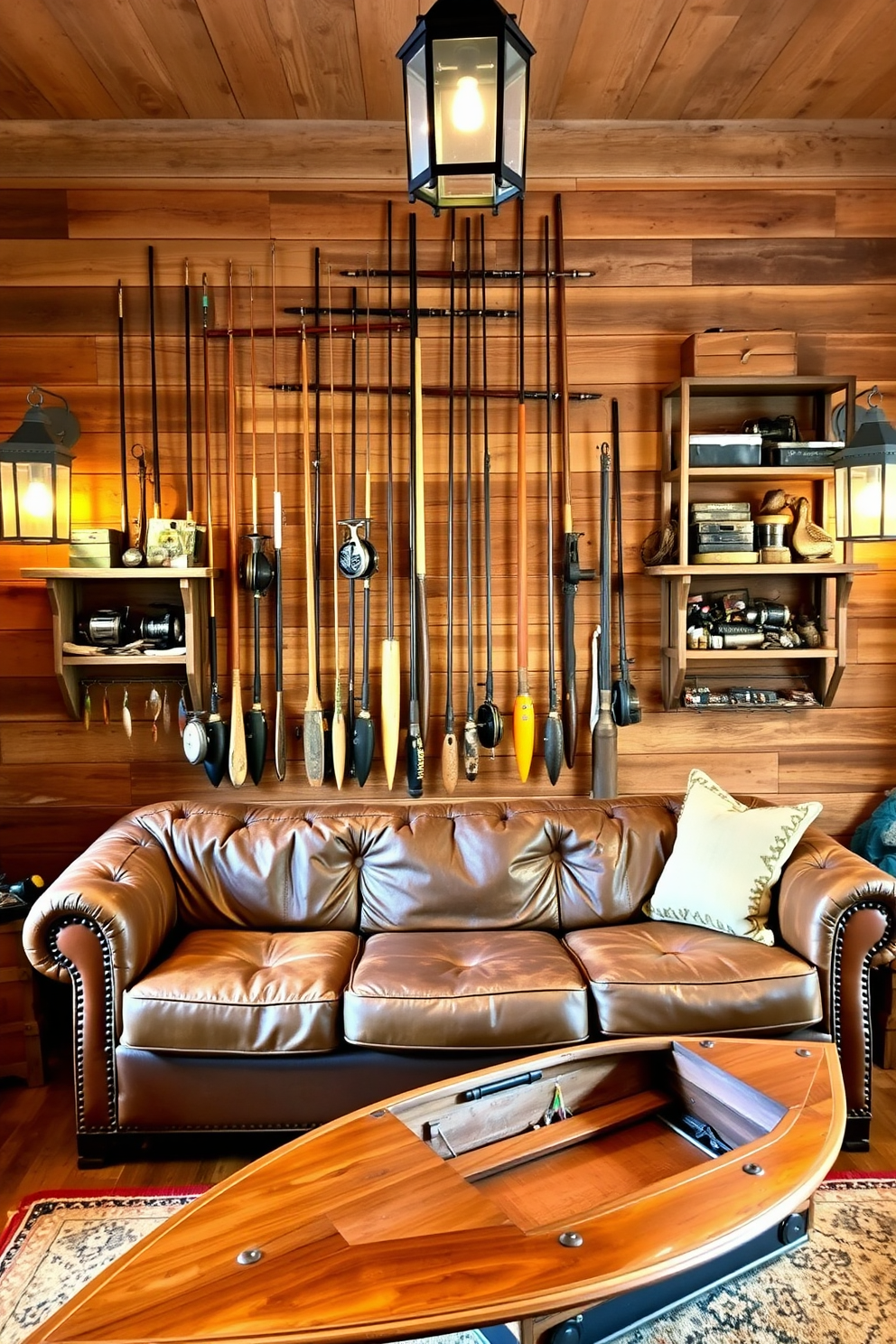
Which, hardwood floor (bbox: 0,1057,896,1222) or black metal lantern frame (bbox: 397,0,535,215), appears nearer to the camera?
black metal lantern frame (bbox: 397,0,535,215)

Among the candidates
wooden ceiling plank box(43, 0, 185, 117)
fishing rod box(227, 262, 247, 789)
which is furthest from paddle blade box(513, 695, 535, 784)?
wooden ceiling plank box(43, 0, 185, 117)

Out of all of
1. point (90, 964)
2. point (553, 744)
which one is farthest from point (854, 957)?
point (90, 964)

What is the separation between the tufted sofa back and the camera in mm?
3096

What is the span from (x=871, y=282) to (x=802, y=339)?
1.02 feet

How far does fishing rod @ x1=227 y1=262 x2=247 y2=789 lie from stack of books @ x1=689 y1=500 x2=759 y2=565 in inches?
60.5

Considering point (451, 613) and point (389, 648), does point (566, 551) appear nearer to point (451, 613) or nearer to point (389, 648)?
point (451, 613)

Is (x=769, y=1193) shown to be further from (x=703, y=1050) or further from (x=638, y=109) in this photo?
(x=638, y=109)

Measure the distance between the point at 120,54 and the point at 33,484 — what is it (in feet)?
4.13

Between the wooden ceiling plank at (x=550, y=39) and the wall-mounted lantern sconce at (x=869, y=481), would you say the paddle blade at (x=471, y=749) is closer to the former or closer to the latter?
the wall-mounted lantern sconce at (x=869, y=481)

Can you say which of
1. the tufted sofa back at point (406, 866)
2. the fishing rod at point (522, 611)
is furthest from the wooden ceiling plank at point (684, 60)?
the tufted sofa back at point (406, 866)

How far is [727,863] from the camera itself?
2934 mm

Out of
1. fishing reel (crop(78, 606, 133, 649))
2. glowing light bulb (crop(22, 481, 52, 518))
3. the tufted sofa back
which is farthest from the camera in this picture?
fishing reel (crop(78, 606, 133, 649))

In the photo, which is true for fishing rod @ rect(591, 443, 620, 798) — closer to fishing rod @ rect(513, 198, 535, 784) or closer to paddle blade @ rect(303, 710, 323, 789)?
fishing rod @ rect(513, 198, 535, 784)

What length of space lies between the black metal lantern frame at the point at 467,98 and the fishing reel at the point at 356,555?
1.76 metres
